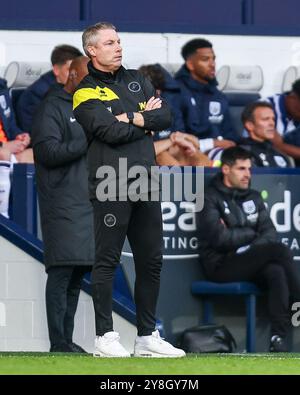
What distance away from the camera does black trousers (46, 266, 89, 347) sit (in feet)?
32.3

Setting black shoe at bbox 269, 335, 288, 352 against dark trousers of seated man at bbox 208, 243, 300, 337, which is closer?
black shoe at bbox 269, 335, 288, 352

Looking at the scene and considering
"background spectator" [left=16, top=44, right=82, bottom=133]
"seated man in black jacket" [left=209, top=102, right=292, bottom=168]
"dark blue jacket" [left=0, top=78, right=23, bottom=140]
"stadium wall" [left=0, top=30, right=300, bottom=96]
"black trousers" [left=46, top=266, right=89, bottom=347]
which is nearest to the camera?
"black trousers" [left=46, top=266, right=89, bottom=347]

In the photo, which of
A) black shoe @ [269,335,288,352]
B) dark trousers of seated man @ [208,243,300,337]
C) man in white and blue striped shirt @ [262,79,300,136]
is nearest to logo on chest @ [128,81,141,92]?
dark trousers of seated man @ [208,243,300,337]

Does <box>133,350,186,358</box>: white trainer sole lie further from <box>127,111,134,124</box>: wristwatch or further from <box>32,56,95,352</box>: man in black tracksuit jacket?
<box>32,56,95,352</box>: man in black tracksuit jacket

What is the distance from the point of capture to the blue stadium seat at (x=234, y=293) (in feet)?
36.8

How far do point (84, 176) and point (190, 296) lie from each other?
5.43ft

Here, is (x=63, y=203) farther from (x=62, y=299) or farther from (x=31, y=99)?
(x=31, y=99)

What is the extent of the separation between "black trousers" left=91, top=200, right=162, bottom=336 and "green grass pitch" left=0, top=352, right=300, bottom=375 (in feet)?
1.08

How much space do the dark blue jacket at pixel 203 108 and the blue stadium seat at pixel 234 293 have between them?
51.9 inches

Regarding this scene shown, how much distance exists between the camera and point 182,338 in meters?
11.0

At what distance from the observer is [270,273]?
439 inches

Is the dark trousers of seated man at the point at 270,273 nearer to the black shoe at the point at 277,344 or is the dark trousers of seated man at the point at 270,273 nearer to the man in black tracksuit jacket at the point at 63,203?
the black shoe at the point at 277,344

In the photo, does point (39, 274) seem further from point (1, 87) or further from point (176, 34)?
point (176, 34)
